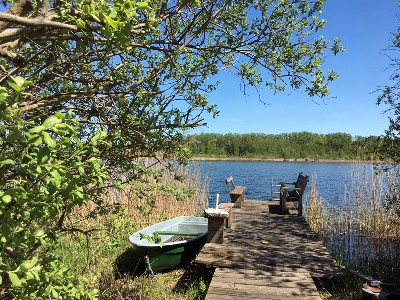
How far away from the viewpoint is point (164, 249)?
6.79 metres

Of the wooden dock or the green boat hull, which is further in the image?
the green boat hull

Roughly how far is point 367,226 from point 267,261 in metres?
5.24

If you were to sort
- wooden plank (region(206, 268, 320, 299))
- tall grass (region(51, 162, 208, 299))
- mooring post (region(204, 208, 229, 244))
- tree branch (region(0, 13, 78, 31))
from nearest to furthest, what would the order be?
tree branch (region(0, 13, 78, 31)) < tall grass (region(51, 162, 208, 299)) < wooden plank (region(206, 268, 320, 299)) < mooring post (region(204, 208, 229, 244))

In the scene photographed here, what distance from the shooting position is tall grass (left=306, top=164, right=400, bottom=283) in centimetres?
816

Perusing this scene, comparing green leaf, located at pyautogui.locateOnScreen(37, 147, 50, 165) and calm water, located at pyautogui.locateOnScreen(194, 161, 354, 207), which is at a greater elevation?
green leaf, located at pyautogui.locateOnScreen(37, 147, 50, 165)

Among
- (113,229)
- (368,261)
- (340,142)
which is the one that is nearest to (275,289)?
(113,229)

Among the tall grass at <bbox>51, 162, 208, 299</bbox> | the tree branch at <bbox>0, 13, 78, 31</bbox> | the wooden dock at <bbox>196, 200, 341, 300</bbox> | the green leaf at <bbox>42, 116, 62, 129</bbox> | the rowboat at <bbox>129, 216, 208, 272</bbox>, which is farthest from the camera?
the rowboat at <bbox>129, 216, 208, 272</bbox>

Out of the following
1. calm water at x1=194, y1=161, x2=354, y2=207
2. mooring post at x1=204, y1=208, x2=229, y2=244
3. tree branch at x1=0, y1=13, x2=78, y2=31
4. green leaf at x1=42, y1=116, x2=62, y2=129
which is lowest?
calm water at x1=194, y1=161, x2=354, y2=207

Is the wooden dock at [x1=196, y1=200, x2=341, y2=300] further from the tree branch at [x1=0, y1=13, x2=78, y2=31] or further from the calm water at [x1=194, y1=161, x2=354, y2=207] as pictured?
the calm water at [x1=194, y1=161, x2=354, y2=207]

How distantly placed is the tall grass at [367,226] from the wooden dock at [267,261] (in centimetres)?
172

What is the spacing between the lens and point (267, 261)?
582 cm

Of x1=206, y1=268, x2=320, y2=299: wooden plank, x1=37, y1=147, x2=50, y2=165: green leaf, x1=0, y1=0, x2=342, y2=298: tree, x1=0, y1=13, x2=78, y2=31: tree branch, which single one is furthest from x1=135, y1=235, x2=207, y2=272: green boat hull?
x1=37, y1=147, x2=50, y2=165: green leaf

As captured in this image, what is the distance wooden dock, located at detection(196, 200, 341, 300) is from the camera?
15.3 ft

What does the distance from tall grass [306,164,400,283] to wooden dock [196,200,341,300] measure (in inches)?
67.6
